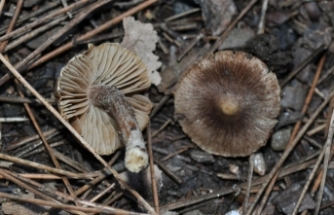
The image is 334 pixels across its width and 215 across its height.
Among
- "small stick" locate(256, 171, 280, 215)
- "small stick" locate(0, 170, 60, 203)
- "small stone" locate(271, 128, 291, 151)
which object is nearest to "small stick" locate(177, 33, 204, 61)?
"small stone" locate(271, 128, 291, 151)

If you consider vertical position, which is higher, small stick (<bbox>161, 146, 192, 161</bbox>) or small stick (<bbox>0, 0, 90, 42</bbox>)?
small stick (<bbox>0, 0, 90, 42</bbox>)

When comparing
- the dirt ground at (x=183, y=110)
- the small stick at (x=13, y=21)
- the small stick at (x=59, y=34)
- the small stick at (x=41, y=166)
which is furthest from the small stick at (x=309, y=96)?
the small stick at (x=13, y=21)

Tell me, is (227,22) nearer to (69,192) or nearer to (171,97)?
(171,97)

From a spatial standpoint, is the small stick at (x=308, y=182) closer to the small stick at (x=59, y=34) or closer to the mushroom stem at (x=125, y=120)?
the mushroom stem at (x=125, y=120)

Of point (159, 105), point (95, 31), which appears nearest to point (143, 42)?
point (95, 31)

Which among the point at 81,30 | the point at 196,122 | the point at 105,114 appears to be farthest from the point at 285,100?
the point at 81,30

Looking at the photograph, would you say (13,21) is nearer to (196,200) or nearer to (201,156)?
(201,156)

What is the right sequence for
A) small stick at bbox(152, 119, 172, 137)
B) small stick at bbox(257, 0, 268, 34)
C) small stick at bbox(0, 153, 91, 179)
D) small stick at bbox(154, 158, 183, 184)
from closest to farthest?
1. small stick at bbox(0, 153, 91, 179)
2. small stick at bbox(154, 158, 183, 184)
3. small stick at bbox(152, 119, 172, 137)
4. small stick at bbox(257, 0, 268, 34)

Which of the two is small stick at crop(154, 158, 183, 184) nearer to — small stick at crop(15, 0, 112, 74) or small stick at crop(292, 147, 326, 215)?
small stick at crop(292, 147, 326, 215)
